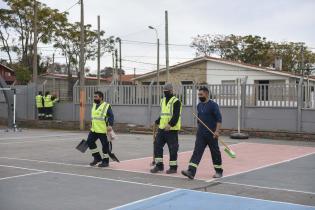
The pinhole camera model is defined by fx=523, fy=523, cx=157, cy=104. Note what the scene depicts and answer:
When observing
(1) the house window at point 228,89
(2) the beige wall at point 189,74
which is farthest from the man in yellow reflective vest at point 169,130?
(2) the beige wall at point 189,74

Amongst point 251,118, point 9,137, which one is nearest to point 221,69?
point 251,118

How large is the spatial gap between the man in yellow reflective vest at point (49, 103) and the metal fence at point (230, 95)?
2958mm

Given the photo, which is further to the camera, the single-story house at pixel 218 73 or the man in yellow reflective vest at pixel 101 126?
the single-story house at pixel 218 73

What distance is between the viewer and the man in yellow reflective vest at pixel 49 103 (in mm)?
27953

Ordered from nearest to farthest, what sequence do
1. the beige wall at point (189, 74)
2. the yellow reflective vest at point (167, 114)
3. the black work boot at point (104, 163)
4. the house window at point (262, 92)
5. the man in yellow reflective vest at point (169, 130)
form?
the man in yellow reflective vest at point (169, 130)
the yellow reflective vest at point (167, 114)
the black work boot at point (104, 163)
the house window at point (262, 92)
the beige wall at point (189, 74)

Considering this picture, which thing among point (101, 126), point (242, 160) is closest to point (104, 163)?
point (101, 126)

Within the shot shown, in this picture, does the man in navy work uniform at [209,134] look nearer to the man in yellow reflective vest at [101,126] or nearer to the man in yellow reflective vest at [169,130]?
the man in yellow reflective vest at [169,130]

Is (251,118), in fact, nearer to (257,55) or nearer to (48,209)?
(48,209)

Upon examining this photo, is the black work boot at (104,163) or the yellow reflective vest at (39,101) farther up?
the yellow reflective vest at (39,101)

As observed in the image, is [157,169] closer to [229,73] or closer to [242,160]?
[242,160]

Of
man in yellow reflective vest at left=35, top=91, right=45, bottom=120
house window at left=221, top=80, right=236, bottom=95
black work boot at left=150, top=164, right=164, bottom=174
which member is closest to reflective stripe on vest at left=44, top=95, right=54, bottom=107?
man in yellow reflective vest at left=35, top=91, right=45, bottom=120

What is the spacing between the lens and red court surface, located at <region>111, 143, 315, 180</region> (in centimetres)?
1209

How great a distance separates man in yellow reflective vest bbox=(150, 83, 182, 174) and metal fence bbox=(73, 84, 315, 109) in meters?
9.93

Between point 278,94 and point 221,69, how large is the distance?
23.4m
